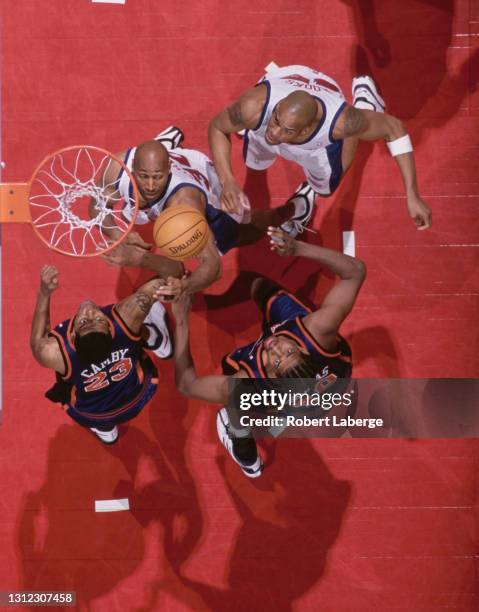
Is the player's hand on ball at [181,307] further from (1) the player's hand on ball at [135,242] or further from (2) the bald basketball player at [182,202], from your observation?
(1) the player's hand on ball at [135,242]

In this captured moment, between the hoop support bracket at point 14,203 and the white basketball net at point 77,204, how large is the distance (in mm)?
122

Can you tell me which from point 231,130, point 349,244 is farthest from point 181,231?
point 349,244

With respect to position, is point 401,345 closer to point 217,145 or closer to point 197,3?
point 217,145

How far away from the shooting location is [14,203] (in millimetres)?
4184

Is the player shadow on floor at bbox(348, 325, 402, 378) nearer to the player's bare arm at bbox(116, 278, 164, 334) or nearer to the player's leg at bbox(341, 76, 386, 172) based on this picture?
Answer: the player's leg at bbox(341, 76, 386, 172)

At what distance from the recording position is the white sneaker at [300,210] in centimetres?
446

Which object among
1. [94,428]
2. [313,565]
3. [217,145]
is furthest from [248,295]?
[313,565]

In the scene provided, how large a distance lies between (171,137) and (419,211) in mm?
1571

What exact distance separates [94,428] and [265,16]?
2765 mm

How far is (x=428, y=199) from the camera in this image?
4.54 meters

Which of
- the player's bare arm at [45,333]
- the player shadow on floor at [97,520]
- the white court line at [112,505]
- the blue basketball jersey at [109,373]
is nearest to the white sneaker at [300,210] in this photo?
the blue basketball jersey at [109,373]

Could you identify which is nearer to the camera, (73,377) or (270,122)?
(270,122)

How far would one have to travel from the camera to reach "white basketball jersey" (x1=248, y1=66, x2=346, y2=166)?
4.05 metres

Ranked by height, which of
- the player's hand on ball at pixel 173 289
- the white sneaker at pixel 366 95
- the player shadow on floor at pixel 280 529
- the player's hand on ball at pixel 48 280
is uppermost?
the white sneaker at pixel 366 95
